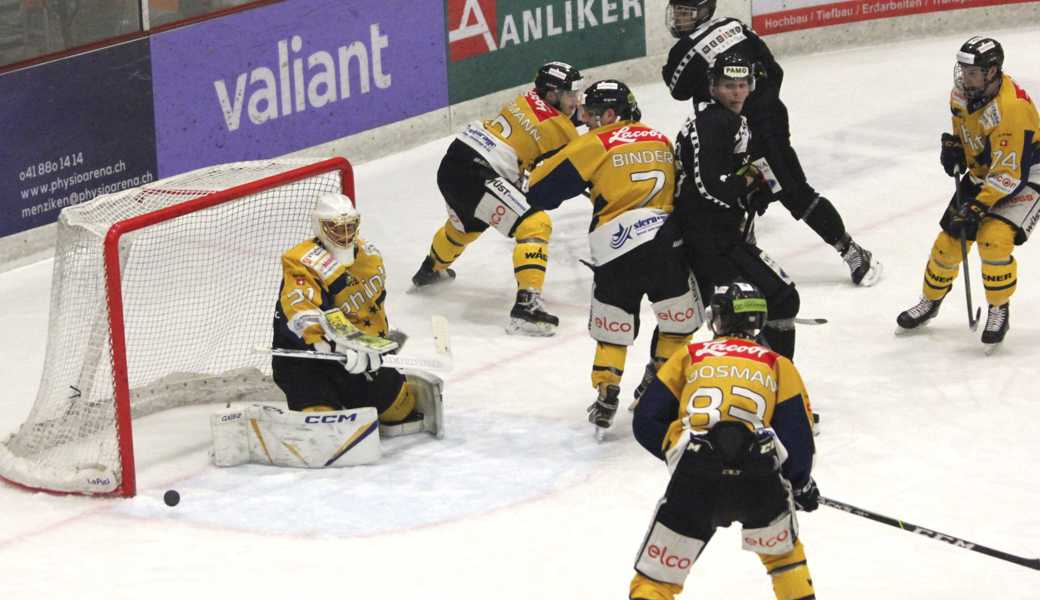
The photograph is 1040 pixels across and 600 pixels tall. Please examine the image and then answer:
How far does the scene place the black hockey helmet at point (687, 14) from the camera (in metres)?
7.92

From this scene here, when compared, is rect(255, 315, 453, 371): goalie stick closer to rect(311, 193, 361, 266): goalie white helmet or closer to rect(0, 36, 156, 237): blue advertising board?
rect(311, 193, 361, 266): goalie white helmet

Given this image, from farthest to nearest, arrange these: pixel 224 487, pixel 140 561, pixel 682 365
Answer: pixel 224 487 < pixel 140 561 < pixel 682 365

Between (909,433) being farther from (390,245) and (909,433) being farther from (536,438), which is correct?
(390,245)

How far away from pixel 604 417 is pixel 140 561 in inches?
66.9

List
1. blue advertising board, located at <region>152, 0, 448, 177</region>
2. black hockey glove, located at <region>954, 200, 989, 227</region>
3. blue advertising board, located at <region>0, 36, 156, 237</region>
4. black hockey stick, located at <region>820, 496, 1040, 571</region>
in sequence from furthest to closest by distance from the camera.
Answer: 1. blue advertising board, located at <region>152, 0, 448, 177</region>
2. blue advertising board, located at <region>0, 36, 156, 237</region>
3. black hockey glove, located at <region>954, 200, 989, 227</region>
4. black hockey stick, located at <region>820, 496, 1040, 571</region>

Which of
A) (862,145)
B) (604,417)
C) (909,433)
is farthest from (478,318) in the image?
(862,145)

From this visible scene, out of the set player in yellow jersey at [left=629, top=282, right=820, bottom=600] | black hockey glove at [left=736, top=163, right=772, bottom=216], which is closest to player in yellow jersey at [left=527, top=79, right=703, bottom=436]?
black hockey glove at [left=736, top=163, right=772, bottom=216]

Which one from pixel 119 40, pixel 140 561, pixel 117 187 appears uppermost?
pixel 119 40

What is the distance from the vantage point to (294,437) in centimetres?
627

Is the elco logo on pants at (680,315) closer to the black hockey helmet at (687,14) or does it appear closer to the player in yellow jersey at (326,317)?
the player in yellow jersey at (326,317)

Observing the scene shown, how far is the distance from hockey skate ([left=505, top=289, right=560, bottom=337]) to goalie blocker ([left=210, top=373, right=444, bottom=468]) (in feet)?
4.77

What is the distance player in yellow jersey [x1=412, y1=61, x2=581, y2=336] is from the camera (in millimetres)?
7734

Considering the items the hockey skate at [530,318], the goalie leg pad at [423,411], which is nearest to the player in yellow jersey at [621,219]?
the goalie leg pad at [423,411]

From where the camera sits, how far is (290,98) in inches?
373
